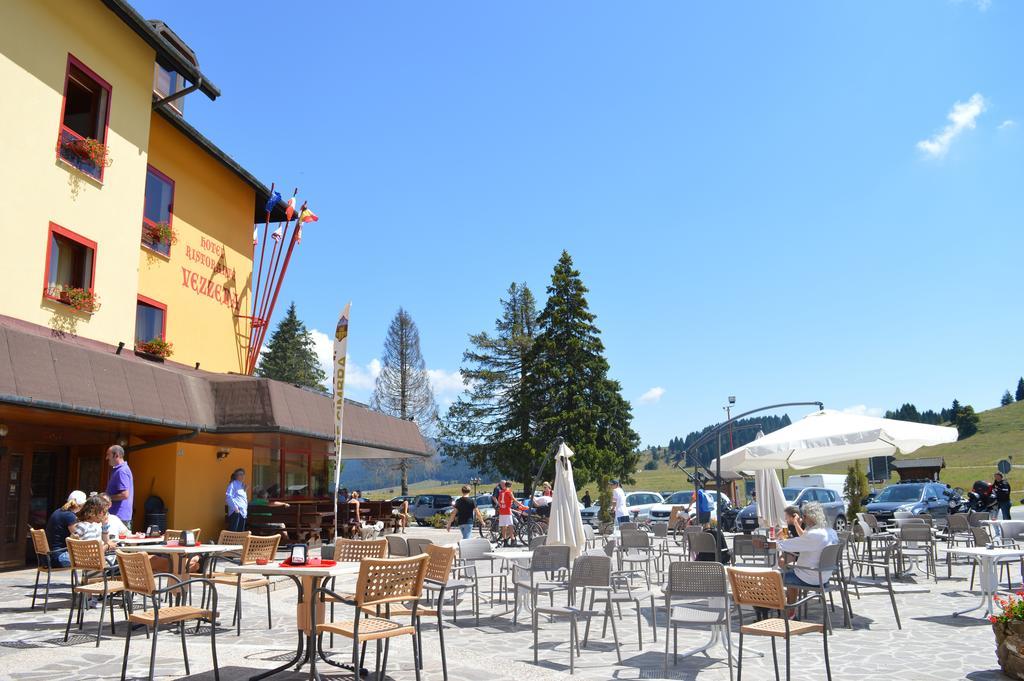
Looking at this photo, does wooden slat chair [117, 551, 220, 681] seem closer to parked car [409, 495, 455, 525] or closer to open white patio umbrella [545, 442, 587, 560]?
open white patio umbrella [545, 442, 587, 560]

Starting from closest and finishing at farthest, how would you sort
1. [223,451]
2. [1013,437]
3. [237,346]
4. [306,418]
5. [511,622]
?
[511,622], [306,418], [223,451], [237,346], [1013,437]

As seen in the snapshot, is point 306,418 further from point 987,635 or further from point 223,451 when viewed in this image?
point 987,635

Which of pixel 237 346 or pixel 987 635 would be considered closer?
pixel 987 635

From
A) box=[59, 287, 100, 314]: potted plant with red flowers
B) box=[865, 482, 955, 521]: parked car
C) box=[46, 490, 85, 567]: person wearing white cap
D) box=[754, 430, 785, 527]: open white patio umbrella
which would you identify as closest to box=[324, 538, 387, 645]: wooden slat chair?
box=[46, 490, 85, 567]: person wearing white cap

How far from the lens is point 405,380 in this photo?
5616 cm

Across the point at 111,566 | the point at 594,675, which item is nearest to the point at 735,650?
the point at 594,675

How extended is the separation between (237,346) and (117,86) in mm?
7347

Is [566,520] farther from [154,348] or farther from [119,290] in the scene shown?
[154,348]

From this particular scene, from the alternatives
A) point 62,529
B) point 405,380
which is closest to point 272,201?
point 62,529

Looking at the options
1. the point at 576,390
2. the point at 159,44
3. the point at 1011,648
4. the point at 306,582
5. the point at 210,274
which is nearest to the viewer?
the point at 1011,648

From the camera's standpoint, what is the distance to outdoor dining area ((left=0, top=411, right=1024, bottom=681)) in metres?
6.26

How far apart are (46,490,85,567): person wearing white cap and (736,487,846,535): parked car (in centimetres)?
1796

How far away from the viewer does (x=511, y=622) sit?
31.3ft

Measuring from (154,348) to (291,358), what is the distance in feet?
146
